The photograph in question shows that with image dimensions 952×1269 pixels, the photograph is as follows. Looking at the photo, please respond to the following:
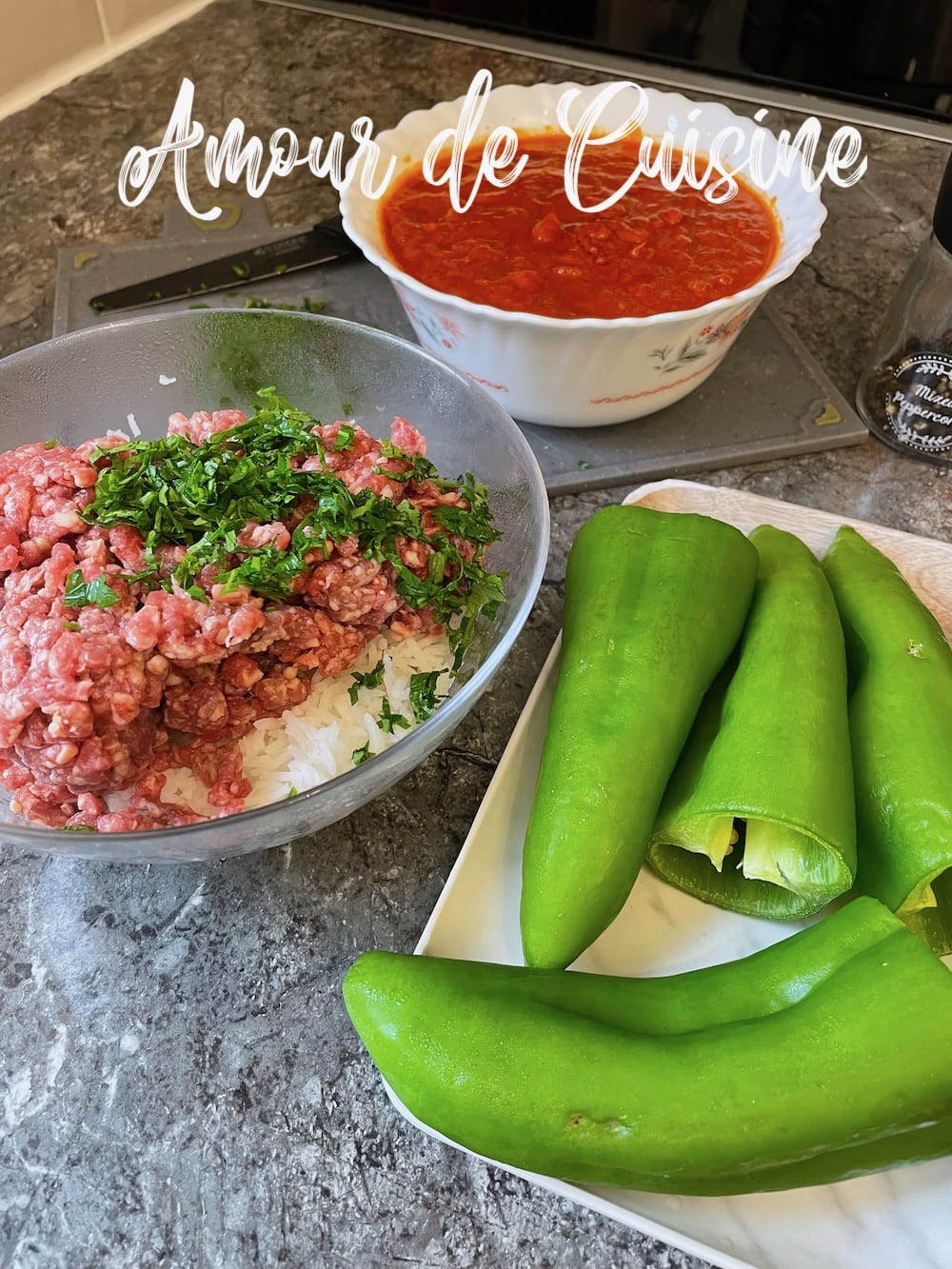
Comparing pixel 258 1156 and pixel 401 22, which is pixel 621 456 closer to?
pixel 258 1156

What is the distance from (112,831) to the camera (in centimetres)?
87

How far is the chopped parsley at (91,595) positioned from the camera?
880 mm

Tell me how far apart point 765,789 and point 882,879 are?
153 mm

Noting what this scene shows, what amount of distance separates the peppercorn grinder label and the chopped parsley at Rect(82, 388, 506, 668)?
0.86m

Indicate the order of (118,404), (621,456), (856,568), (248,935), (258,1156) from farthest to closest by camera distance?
(621,456) → (118,404) → (856,568) → (248,935) → (258,1156)

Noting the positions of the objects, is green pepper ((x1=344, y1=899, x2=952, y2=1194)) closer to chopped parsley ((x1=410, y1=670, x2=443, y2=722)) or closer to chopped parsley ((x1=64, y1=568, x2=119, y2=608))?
chopped parsley ((x1=410, y1=670, x2=443, y2=722))

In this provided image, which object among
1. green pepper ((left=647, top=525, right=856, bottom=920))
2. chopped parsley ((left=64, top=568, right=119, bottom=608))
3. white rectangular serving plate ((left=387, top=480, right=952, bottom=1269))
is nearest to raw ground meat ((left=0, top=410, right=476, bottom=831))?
chopped parsley ((left=64, top=568, right=119, bottom=608))

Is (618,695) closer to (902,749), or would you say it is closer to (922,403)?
A: (902,749)

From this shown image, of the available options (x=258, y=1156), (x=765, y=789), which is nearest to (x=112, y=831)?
(x=258, y=1156)

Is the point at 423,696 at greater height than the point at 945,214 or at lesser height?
lesser

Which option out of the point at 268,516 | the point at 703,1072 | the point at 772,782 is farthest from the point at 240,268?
the point at 703,1072

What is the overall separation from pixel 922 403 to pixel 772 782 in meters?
0.92

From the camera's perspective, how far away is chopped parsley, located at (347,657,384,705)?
1.03 m

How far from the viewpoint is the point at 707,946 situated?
96 cm
